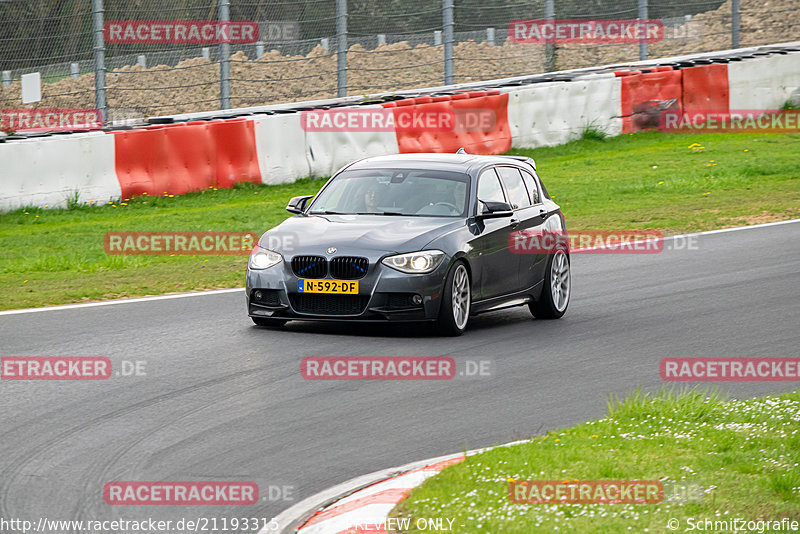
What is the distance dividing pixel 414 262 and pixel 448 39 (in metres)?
14.4

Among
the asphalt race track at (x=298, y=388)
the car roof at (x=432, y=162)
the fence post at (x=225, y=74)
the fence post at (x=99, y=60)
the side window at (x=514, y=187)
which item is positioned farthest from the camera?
the fence post at (x=225, y=74)

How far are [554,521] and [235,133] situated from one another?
15.1 m

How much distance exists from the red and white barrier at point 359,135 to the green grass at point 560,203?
0.91ft

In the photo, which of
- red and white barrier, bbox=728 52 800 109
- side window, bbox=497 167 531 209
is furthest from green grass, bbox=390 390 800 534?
red and white barrier, bbox=728 52 800 109

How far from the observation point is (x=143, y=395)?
8719 millimetres

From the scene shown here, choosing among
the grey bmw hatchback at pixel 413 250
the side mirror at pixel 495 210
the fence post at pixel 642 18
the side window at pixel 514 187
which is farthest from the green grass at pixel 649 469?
the fence post at pixel 642 18

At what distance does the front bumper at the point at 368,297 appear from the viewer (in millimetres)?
10578

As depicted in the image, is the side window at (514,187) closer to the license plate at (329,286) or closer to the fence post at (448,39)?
the license plate at (329,286)

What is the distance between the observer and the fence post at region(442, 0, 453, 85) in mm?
24219

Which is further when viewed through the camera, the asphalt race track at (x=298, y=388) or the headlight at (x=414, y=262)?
the headlight at (x=414, y=262)

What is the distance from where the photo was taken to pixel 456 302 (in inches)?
432

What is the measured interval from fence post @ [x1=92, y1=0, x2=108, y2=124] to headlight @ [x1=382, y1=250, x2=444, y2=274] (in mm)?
11131

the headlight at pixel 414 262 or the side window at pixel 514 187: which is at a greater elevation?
the side window at pixel 514 187

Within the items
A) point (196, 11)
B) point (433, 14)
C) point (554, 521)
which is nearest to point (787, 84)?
point (433, 14)
